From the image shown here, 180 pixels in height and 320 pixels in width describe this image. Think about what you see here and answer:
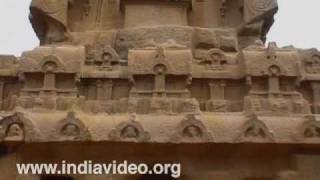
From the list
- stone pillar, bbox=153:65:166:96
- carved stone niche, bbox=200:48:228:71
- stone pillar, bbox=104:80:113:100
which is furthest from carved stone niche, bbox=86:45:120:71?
carved stone niche, bbox=200:48:228:71

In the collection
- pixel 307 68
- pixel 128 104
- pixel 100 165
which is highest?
pixel 307 68

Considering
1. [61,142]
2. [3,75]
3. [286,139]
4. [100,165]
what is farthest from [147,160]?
[3,75]

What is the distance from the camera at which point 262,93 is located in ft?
32.5

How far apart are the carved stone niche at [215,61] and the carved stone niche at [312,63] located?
54.4 inches

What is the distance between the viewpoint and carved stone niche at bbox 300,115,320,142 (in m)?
9.27

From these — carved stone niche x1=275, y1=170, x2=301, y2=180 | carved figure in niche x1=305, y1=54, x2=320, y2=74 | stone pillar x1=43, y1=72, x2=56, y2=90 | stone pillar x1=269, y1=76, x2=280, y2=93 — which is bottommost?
carved stone niche x1=275, y1=170, x2=301, y2=180

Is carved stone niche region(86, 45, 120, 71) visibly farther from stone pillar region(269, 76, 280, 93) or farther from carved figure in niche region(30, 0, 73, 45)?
stone pillar region(269, 76, 280, 93)

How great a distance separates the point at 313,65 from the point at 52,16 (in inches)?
194

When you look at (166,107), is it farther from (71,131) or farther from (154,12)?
(154,12)

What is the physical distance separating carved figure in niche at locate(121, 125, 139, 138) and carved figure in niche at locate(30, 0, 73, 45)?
3.59 m

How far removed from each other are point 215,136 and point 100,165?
173 cm

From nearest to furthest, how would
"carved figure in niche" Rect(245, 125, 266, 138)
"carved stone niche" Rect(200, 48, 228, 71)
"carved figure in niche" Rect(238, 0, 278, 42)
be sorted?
1. "carved figure in niche" Rect(245, 125, 266, 138)
2. "carved stone niche" Rect(200, 48, 228, 71)
3. "carved figure in niche" Rect(238, 0, 278, 42)

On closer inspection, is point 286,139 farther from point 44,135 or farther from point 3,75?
point 3,75

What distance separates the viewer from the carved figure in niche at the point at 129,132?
9125 mm
